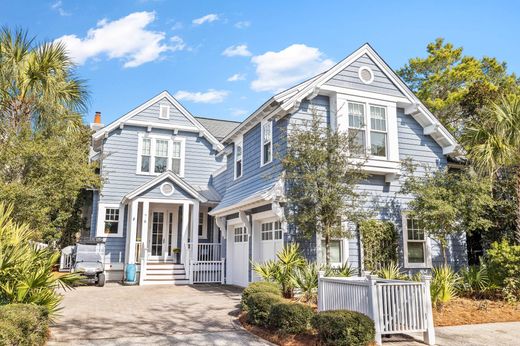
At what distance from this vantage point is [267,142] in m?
14.1

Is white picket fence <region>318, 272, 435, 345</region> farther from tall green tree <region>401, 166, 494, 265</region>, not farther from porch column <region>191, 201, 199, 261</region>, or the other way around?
porch column <region>191, 201, 199, 261</region>

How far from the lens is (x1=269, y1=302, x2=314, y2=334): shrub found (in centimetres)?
713

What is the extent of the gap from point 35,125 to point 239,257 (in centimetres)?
861

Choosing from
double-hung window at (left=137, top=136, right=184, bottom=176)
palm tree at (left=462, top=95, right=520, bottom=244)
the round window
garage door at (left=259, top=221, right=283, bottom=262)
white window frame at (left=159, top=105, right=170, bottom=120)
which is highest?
white window frame at (left=159, top=105, right=170, bottom=120)

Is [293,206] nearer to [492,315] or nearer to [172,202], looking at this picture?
[492,315]

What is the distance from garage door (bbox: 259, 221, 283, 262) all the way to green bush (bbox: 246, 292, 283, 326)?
4.25 meters

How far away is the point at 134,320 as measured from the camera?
891 cm

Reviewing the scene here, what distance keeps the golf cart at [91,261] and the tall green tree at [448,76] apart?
2156 centimetres

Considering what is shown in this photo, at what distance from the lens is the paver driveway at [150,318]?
716 cm

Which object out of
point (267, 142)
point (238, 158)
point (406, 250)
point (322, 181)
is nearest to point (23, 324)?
point (322, 181)

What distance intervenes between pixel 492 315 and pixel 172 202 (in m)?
12.6

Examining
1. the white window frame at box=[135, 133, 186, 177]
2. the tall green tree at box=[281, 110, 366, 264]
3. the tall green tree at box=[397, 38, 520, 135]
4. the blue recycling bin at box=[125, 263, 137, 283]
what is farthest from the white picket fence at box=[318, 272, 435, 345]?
the tall green tree at box=[397, 38, 520, 135]

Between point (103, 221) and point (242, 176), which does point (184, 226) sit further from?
point (103, 221)

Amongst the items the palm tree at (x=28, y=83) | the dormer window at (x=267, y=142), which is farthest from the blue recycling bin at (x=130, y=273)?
the dormer window at (x=267, y=142)
